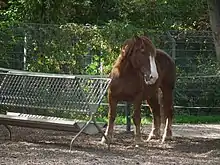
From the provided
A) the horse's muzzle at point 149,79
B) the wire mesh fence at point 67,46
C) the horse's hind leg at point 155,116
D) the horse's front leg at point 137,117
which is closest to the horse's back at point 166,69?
the horse's hind leg at point 155,116

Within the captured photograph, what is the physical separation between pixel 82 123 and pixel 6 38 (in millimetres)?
5844

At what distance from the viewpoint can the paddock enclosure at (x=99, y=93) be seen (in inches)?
328

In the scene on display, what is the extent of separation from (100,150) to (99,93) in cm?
89

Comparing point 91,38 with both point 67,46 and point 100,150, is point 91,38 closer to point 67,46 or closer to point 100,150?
point 67,46

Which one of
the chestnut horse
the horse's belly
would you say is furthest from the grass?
the horse's belly

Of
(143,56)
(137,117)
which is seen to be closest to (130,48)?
(143,56)

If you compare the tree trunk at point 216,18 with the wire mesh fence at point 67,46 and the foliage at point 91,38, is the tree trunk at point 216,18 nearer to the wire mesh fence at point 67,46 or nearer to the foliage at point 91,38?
the wire mesh fence at point 67,46

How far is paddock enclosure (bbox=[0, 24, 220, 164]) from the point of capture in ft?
27.3

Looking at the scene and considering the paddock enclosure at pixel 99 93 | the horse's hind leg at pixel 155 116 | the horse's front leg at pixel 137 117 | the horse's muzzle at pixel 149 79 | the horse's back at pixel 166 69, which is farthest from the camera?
the horse's hind leg at pixel 155 116

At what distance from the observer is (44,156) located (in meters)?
7.99

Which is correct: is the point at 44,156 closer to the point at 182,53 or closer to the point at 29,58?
the point at 29,58

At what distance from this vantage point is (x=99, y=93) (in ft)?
29.6

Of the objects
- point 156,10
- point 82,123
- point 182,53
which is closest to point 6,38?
point 182,53

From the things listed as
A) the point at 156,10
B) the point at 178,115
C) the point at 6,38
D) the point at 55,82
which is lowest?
the point at 178,115
